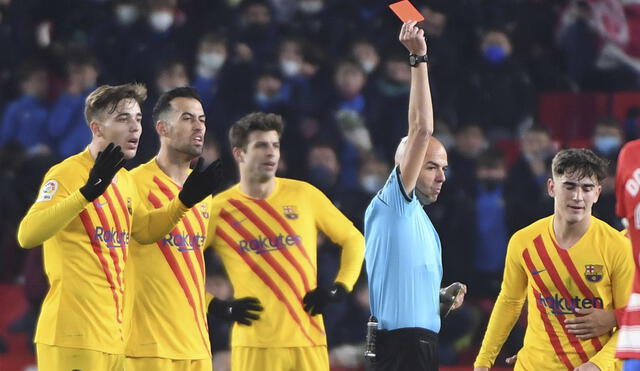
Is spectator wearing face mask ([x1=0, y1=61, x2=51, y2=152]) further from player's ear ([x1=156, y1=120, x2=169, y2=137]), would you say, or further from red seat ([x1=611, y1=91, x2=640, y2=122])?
red seat ([x1=611, y1=91, x2=640, y2=122])


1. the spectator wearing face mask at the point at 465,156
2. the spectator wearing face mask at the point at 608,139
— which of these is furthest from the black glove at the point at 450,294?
the spectator wearing face mask at the point at 465,156

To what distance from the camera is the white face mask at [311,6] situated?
17125 millimetres

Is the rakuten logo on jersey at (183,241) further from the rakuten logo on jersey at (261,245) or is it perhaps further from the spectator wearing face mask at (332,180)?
the spectator wearing face mask at (332,180)

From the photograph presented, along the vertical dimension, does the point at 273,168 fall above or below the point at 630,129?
below

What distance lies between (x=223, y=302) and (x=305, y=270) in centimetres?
62

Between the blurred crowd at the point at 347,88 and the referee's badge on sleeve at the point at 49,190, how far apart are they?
399cm

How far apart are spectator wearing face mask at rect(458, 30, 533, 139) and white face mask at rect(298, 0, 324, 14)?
2175 millimetres

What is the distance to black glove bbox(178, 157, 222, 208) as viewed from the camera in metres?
8.81

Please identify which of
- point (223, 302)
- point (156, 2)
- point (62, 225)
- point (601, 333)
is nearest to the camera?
point (62, 225)

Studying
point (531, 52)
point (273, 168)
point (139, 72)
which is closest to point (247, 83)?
point (139, 72)

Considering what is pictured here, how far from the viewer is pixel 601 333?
8.75 metres

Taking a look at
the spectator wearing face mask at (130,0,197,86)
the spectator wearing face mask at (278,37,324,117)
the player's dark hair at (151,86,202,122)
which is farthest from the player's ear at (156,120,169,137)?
the spectator wearing face mask at (130,0,197,86)

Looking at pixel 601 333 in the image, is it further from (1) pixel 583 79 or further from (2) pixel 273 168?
(1) pixel 583 79

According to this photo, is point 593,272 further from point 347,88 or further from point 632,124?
point 632,124
